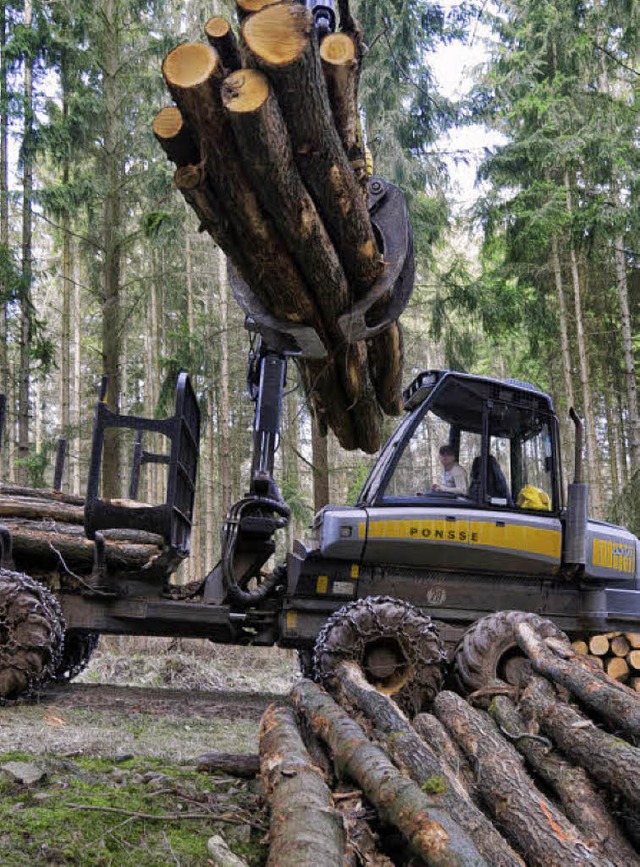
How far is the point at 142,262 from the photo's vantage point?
2116 cm

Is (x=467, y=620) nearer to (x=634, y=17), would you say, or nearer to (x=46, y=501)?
(x=46, y=501)

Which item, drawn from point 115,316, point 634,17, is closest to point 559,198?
point 634,17

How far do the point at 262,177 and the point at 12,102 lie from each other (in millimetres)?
11740

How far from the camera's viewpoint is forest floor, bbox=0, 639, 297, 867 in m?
2.81

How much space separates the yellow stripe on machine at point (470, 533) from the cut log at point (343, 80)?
121 inches

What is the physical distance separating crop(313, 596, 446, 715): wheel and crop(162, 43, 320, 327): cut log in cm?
237

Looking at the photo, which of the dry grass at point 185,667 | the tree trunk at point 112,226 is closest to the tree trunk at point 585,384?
the dry grass at point 185,667

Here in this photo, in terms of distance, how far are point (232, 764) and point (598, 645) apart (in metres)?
4.58

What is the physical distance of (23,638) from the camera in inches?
233

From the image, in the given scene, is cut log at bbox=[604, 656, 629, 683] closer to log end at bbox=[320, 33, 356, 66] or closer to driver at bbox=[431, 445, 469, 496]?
driver at bbox=[431, 445, 469, 496]

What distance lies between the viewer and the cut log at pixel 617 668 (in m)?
7.43

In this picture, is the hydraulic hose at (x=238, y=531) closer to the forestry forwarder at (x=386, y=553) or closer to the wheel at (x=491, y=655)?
the forestry forwarder at (x=386, y=553)

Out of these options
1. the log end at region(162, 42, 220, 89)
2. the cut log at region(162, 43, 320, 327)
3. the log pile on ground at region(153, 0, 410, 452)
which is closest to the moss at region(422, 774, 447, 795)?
the log pile on ground at region(153, 0, 410, 452)

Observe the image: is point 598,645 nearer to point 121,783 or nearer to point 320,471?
point 121,783
